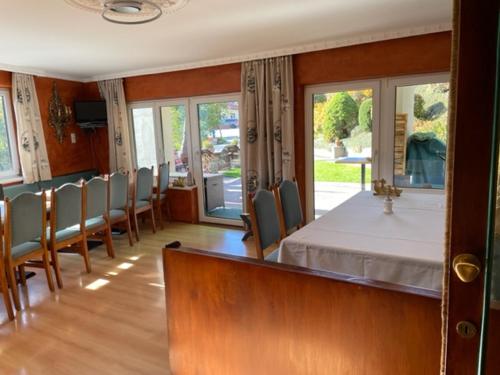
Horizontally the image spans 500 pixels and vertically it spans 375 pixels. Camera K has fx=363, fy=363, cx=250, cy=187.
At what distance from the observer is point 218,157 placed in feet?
16.7

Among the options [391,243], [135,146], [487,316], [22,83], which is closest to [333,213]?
[391,243]

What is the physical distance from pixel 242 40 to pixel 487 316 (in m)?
3.38

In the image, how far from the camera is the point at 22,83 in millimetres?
4738

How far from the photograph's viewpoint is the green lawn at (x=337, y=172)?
4.18m

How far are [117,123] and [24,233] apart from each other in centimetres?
302

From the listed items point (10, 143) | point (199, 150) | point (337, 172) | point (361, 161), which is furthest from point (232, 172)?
point (10, 143)

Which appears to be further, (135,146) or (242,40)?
(135,146)

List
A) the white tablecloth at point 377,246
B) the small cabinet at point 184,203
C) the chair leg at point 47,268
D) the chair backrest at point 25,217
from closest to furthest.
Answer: the white tablecloth at point 377,246
the chair backrest at point 25,217
the chair leg at point 47,268
the small cabinet at point 184,203

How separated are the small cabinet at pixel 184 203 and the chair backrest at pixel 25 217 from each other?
237 cm

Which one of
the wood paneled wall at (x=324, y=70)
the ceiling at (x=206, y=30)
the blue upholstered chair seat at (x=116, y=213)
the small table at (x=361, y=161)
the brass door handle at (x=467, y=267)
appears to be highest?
the ceiling at (x=206, y=30)

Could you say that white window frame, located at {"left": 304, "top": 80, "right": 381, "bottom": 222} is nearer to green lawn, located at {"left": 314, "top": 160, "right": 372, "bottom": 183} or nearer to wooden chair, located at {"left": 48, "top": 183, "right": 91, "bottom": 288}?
green lawn, located at {"left": 314, "top": 160, "right": 372, "bottom": 183}

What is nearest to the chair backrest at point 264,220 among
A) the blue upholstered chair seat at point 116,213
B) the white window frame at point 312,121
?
the white window frame at point 312,121

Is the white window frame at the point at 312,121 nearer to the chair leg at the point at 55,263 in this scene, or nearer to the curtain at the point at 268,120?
the curtain at the point at 268,120

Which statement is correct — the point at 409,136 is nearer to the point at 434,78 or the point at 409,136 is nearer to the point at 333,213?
the point at 434,78
